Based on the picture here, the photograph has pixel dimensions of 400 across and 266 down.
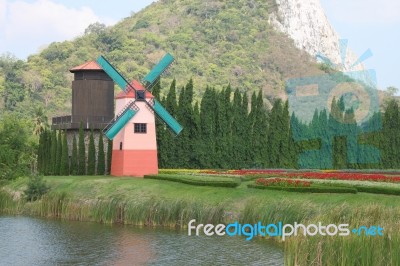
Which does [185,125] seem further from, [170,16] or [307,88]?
[170,16]

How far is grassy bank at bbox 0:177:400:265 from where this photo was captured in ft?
55.9

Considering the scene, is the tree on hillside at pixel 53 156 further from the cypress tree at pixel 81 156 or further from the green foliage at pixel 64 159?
the cypress tree at pixel 81 156

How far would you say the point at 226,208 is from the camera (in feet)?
101

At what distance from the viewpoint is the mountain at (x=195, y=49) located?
98.3 m

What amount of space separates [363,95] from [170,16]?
70.9 metres

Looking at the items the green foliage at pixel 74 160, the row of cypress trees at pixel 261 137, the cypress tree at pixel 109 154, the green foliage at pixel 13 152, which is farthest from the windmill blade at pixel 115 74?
the green foliage at pixel 13 152

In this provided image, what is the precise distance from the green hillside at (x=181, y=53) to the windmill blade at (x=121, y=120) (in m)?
47.4

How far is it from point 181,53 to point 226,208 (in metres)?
94.3

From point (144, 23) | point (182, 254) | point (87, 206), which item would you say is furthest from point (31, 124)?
point (144, 23)

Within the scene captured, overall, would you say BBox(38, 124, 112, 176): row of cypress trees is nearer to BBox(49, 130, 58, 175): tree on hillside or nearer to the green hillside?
BBox(49, 130, 58, 175): tree on hillside

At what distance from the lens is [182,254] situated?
2417cm

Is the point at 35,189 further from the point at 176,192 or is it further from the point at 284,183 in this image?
the point at 284,183

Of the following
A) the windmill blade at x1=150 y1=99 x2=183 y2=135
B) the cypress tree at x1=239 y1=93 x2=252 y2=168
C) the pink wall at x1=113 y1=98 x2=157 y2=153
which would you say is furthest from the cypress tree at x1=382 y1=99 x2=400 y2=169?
the pink wall at x1=113 y1=98 x2=157 y2=153

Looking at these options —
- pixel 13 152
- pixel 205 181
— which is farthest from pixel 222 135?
pixel 205 181
